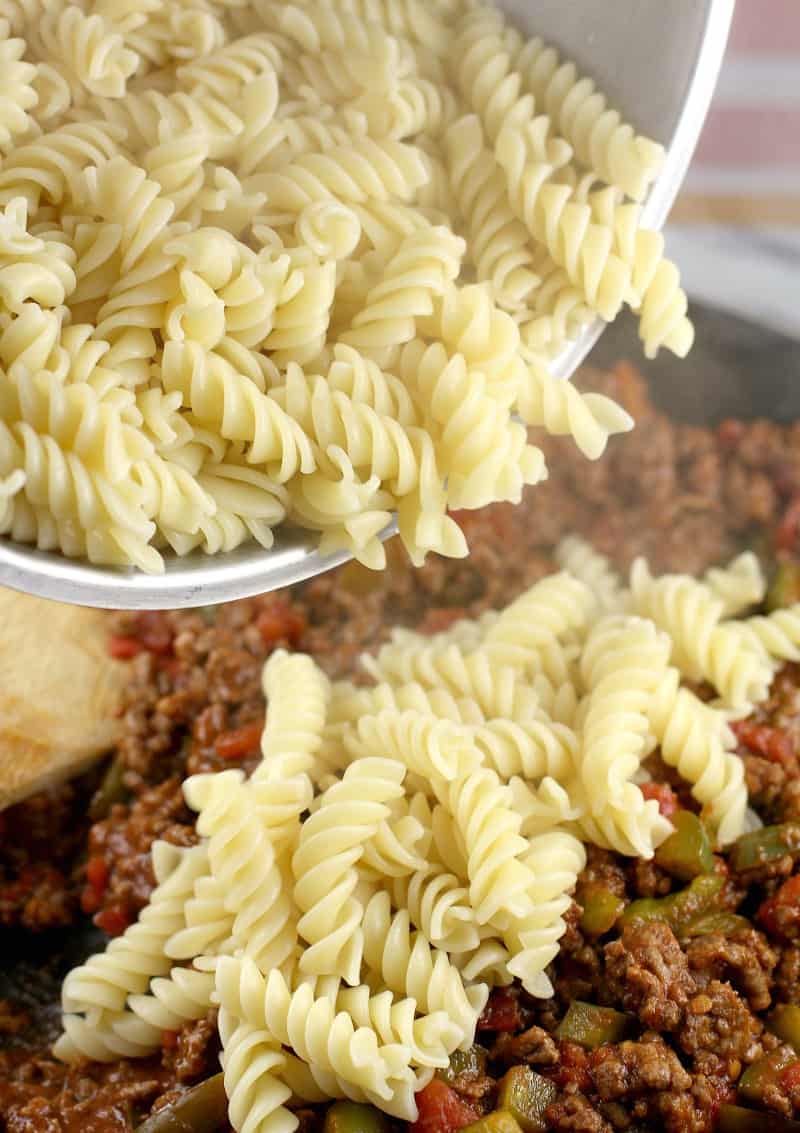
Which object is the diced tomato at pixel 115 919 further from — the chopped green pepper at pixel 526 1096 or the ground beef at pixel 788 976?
the ground beef at pixel 788 976

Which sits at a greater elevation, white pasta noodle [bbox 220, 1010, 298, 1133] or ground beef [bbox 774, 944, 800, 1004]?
ground beef [bbox 774, 944, 800, 1004]

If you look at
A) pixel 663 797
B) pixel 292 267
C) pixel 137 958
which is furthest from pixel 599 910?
pixel 292 267

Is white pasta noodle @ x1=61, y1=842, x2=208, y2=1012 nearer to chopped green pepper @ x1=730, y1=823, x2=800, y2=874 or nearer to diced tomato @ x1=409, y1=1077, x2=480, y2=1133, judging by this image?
diced tomato @ x1=409, y1=1077, x2=480, y2=1133

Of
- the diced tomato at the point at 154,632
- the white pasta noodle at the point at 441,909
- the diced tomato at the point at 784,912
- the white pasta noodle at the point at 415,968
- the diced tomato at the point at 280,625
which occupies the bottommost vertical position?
the diced tomato at the point at 154,632

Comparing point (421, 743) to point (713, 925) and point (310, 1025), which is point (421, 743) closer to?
point (310, 1025)

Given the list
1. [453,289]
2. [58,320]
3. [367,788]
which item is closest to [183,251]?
[58,320]

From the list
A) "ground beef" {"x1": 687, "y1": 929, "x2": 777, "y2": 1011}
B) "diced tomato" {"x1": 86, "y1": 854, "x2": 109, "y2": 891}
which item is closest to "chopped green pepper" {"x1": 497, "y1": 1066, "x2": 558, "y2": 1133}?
"ground beef" {"x1": 687, "y1": 929, "x2": 777, "y2": 1011}

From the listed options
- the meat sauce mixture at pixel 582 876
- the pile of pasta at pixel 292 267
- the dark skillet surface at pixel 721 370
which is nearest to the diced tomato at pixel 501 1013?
the meat sauce mixture at pixel 582 876
